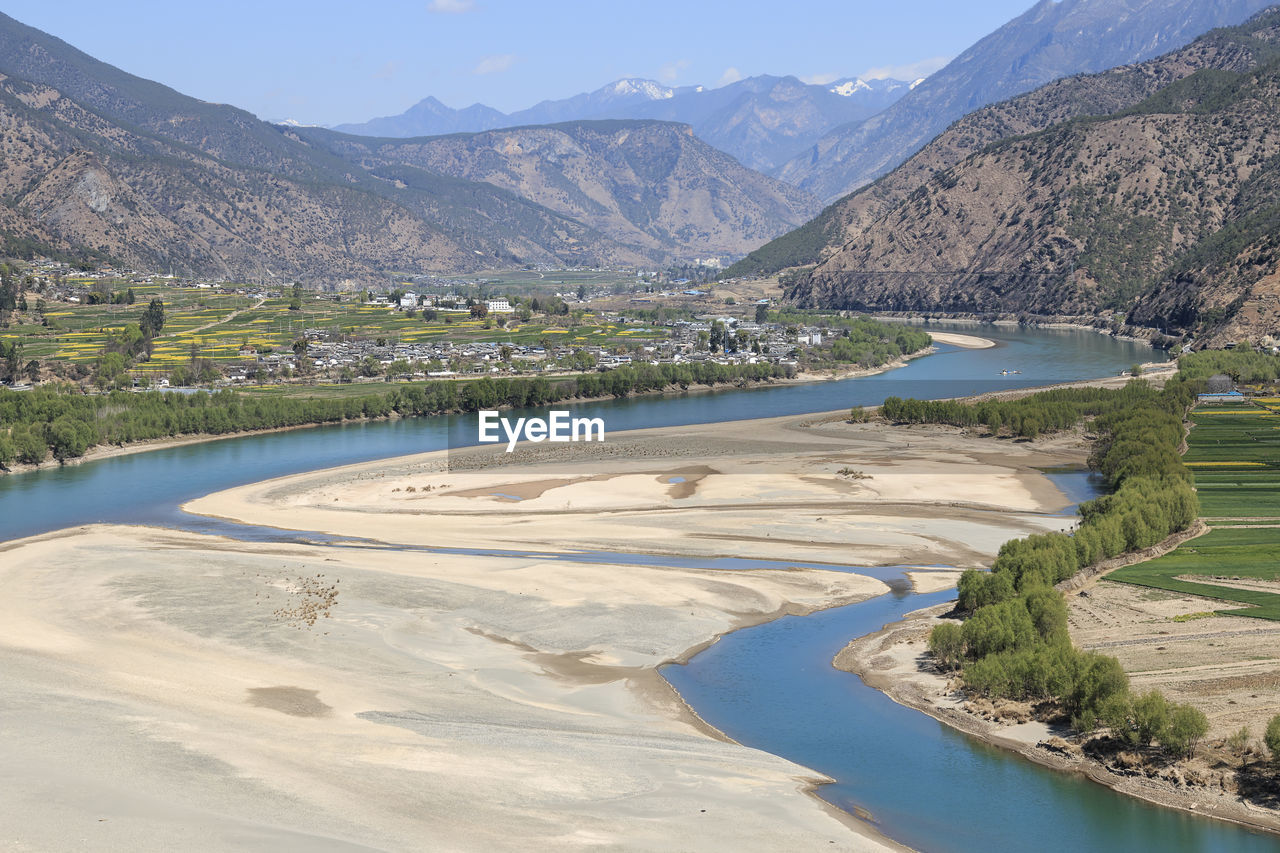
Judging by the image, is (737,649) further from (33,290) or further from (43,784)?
(33,290)

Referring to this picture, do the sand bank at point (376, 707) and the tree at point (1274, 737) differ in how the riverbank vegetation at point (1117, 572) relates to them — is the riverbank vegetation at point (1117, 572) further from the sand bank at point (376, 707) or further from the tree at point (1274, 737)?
the sand bank at point (376, 707)

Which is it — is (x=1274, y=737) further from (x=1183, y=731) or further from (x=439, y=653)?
(x=439, y=653)

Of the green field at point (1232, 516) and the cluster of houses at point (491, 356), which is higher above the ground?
the cluster of houses at point (491, 356)

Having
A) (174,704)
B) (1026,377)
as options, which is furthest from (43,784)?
(1026,377)

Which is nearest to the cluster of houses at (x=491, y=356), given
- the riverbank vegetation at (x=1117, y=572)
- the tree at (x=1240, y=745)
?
the riverbank vegetation at (x=1117, y=572)

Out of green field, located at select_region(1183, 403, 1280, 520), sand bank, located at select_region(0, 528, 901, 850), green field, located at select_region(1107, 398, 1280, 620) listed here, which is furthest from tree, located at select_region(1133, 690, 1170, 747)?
green field, located at select_region(1183, 403, 1280, 520)
